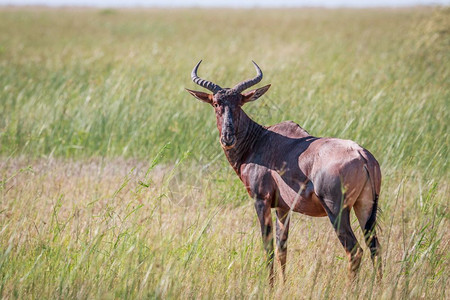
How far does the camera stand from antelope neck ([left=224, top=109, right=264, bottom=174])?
586 centimetres

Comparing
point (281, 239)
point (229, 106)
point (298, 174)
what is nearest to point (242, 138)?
point (229, 106)

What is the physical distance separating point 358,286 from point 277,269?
100 centimetres

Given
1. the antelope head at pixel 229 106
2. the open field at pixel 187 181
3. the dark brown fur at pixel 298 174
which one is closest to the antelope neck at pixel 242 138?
the dark brown fur at pixel 298 174

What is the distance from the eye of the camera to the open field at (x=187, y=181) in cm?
477

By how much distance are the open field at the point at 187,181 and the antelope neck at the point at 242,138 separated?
0.56 m

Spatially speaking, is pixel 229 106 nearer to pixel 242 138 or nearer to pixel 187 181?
pixel 242 138

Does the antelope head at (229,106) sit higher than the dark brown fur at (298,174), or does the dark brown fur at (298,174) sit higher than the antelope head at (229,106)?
the antelope head at (229,106)

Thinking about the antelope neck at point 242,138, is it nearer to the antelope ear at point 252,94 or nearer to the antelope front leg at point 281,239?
the antelope ear at point 252,94

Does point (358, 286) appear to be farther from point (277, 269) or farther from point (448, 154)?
point (448, 154)

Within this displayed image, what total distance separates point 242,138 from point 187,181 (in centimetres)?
216

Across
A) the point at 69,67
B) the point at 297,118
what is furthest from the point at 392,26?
the point at 297,118

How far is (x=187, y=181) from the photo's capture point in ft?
25.8

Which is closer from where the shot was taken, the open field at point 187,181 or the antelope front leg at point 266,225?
the open field at point 187,181

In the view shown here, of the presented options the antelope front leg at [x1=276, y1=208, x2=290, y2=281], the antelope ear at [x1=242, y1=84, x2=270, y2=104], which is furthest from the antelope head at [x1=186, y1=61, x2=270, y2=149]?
the antelope front leg at [x1=276, y1=208, x2=290, y2=281]
